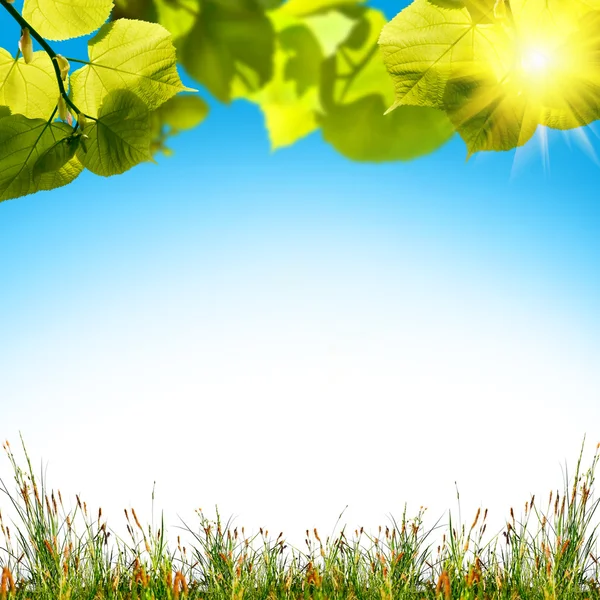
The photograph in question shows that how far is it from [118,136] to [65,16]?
0.07 metres

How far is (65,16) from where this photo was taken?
1.15ft

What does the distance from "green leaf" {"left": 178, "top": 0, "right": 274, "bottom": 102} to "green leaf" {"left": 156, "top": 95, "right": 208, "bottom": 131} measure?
2 centimetres

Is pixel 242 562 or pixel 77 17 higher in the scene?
pixel 77 17

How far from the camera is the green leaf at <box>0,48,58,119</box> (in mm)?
365

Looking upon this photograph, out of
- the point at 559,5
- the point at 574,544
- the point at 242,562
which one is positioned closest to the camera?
the point at 559,5

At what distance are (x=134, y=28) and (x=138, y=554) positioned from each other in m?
2.45

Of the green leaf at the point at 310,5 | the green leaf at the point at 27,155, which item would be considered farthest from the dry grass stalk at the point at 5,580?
the green leaf at the point at 310,5

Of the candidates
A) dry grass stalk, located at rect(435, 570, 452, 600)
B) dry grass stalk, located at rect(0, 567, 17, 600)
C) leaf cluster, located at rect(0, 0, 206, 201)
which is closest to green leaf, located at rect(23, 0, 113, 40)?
leaf cluster, located at rect(0, 0, 206, 201)

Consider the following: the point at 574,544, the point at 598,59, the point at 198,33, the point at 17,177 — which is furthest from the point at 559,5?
the point at 574,544

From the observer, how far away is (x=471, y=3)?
0.33 metres

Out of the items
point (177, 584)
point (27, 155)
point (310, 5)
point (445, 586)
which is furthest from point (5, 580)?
point (310, 5)

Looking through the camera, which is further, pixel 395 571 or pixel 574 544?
pixel 395 571

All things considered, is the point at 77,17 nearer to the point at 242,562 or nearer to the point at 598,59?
the point at 598,59

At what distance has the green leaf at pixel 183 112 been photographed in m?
0.41
